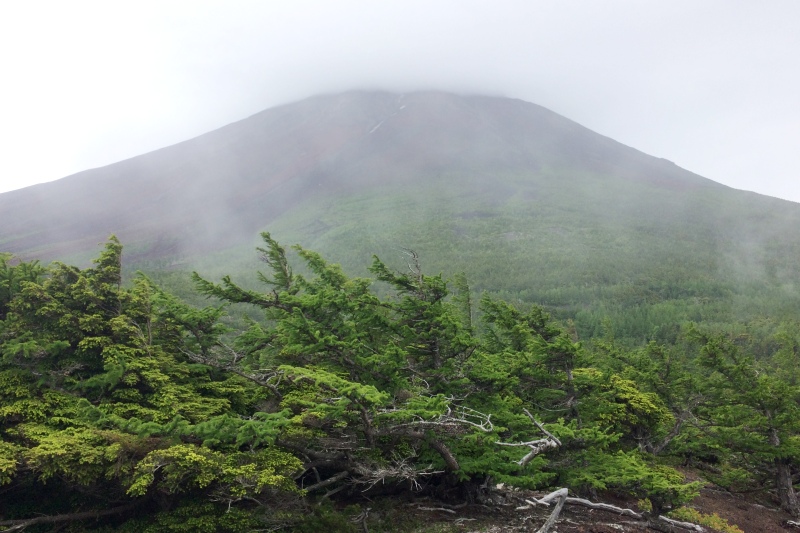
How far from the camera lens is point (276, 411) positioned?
9.32 metres

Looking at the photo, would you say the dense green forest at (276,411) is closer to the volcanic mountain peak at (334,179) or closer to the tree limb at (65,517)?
the tree limb at (65,517)

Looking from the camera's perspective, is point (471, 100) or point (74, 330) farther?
point (471, 100)

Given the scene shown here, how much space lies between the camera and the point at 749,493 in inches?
578

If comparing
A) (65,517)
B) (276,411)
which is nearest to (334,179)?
(276,411)

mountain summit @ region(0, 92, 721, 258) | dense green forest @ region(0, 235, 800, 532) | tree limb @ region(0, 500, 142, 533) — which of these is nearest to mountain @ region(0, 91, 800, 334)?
mountain summit @ region(0, 92, 721, 258)

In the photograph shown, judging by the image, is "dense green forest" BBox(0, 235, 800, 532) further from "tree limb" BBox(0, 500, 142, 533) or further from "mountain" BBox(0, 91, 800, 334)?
"mountain" BBox(0, 91, 800, 334)

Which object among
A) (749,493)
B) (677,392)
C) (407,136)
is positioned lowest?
(749,493)

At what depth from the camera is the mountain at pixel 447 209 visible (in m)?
76.8

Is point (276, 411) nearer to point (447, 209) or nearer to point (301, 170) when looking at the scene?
point (447, 209)

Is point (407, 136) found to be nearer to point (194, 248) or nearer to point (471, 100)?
point (471, 100)

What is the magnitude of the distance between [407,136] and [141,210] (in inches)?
3087

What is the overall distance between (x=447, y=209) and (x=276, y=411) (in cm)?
9259

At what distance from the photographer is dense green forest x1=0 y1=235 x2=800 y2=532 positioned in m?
6.64

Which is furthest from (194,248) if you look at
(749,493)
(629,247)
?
(749,493)
